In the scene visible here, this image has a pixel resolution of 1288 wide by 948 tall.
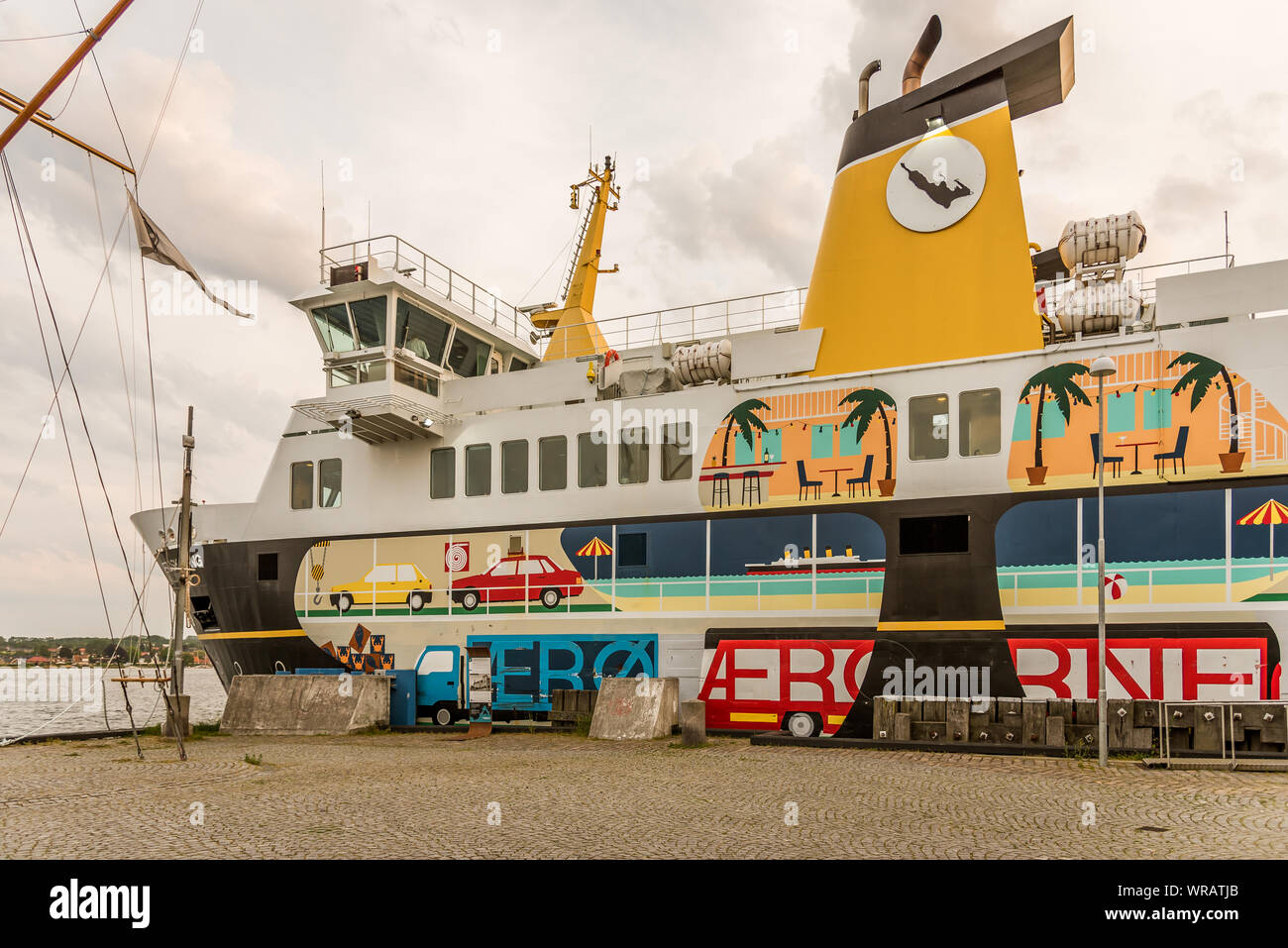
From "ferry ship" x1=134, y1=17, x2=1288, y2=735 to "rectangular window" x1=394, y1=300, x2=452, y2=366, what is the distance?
0.11m

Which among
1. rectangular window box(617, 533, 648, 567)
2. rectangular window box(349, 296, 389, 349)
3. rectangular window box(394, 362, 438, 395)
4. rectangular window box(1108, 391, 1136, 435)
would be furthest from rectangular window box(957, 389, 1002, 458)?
rectangular window box(349, 296, 389, 349)

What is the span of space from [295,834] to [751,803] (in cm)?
517

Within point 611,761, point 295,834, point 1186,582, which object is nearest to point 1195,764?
point 1186,582

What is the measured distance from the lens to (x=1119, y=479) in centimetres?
1772

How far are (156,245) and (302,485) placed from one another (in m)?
8.47

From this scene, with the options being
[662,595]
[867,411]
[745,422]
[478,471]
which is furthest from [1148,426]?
[478,471]

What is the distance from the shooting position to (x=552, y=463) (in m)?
23.2

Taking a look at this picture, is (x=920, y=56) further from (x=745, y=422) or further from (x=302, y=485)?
(x=302, y=485)

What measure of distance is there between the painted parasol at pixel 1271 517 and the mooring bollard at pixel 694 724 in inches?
410

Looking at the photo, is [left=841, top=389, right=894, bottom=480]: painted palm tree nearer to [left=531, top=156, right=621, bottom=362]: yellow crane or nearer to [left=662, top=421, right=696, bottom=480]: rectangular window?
[left=662, top=421, right=696, bottom=480]: rectangular window

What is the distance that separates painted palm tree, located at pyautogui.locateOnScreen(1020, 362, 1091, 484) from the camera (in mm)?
18234

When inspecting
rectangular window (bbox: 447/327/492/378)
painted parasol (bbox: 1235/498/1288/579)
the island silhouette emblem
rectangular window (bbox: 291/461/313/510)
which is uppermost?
the island silhouette emblem

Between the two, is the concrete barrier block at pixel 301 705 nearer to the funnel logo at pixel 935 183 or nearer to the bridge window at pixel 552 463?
the bridge window at pixel 552 463

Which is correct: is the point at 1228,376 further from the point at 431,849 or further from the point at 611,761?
the point at 431,849
